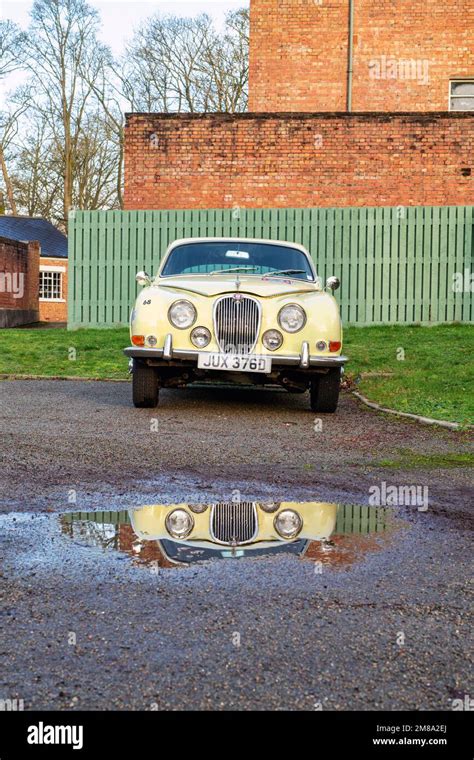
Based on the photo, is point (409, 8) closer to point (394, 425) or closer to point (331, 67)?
point (331, 67)

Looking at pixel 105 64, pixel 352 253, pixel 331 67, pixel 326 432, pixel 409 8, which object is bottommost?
pixel 326 432

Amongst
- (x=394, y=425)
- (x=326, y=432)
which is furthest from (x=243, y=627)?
(x=394, y=425)

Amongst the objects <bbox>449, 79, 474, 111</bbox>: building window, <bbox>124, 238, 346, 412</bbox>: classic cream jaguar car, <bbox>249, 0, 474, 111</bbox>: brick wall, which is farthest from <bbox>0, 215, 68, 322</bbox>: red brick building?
<bbox>124, 238, 346, 412</bbox>: classic cream jaguar car

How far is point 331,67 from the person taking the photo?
73.4 feet

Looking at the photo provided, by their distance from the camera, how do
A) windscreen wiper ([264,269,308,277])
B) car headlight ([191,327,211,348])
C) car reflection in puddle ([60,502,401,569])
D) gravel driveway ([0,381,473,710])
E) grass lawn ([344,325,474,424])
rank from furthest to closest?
windscreen wiper ([264,269,308,277]), grass lawn ([344,325,474,424]), car headlight ([191,327,211,348]), car reflection in puddle ([60,502,401,569]), gravel driveway ([0,381,473,710])

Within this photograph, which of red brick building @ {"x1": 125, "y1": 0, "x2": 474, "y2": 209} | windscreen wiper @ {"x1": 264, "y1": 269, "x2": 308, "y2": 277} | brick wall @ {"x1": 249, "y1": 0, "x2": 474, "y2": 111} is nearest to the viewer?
windscreen wiper @ {"x1": 264, "y1": 269, "x2": 308, "y2": 277}

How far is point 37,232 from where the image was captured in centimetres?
4334

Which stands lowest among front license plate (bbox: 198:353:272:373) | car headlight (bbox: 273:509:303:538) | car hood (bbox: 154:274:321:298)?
car headlight (bbox: 273:509:303:538)

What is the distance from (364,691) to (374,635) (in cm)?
40

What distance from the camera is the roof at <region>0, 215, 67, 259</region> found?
42.1 meters

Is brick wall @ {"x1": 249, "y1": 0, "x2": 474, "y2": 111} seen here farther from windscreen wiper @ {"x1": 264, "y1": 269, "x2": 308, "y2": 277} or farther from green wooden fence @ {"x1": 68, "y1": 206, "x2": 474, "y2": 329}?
windscreen wiper @ {"x1": 264, "y1": 269, "x2": 308, "y2": 277}

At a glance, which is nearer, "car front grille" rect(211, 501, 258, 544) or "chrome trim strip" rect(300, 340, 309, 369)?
"car front grille" rect(211, 501, 258, 544)

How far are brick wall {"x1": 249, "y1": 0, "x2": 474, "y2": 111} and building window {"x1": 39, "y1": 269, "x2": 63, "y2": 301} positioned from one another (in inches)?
898

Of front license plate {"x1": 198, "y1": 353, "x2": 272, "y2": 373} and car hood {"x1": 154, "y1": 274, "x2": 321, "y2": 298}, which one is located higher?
car hood {"x1": 154, "y1": 274, "x2": 321, "y2": 298}
